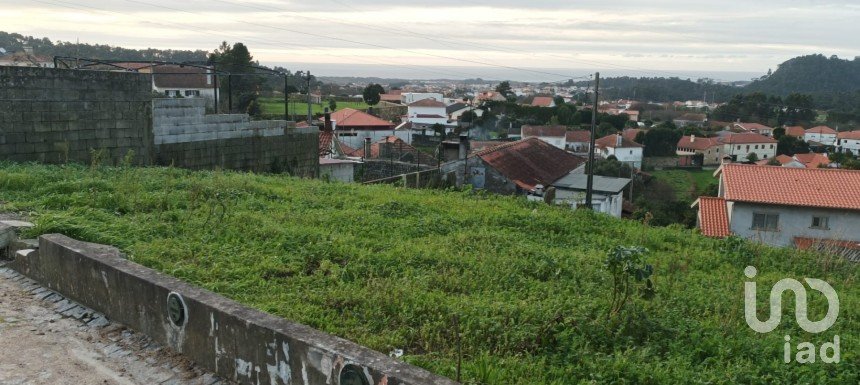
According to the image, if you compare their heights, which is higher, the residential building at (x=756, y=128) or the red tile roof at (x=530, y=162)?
the red tile roof at (x=530, y=162)

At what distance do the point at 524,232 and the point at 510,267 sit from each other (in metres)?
2.09

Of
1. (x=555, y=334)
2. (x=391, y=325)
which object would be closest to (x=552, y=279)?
(x=555, y=334)

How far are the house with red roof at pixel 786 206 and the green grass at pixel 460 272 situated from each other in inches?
429

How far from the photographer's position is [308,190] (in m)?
9.38

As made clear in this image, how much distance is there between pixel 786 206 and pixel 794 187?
33.1 inches

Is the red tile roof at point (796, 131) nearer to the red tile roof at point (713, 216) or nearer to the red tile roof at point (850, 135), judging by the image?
the red tile roof at point (850, 135)

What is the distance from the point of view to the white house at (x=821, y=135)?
64.7 m

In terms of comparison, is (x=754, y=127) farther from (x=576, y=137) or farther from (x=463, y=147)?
(x=463, y=147)

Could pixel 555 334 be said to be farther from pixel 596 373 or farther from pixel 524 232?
pixel 524 232

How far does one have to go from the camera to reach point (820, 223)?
17.8 meters

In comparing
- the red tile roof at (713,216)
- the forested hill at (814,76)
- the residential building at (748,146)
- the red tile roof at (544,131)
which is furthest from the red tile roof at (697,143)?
the forested hill at (814,76)

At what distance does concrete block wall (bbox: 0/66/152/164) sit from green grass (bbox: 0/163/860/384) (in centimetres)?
109

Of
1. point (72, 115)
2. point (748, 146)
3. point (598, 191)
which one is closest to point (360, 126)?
point (598, 191)

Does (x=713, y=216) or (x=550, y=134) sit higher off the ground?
(x=550, y=134)
